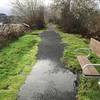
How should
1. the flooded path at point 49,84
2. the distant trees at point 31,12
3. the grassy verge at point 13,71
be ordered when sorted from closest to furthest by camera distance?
the flooded path at point 49,84 < the grassy verge at point 13,71 < the distant trees at point 31,12

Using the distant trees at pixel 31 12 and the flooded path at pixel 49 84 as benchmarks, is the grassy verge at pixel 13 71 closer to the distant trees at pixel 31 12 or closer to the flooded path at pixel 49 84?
the flooded path at pixel 49 84

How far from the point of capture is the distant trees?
1333 inches

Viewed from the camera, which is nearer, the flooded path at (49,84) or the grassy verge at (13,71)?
the flooded path at (49,84)

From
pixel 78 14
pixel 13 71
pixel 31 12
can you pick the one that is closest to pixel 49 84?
pixel 13 71

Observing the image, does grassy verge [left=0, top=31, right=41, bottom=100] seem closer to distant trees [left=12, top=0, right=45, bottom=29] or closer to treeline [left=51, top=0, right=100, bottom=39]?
treeline [left=51, top=0, right=100, bottom=39]

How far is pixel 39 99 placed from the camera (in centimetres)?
615

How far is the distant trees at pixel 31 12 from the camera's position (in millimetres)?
33847

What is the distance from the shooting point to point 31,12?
34812mm

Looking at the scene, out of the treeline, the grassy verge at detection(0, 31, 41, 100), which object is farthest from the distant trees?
the grassy verge at detection(0, 31, 41, 100)

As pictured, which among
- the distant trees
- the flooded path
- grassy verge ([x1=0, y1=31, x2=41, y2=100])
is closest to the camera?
the flooded path

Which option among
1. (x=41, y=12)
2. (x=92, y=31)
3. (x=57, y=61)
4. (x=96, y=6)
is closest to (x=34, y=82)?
(x=57, y=61)

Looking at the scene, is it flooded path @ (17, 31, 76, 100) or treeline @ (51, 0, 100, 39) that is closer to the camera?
flooded path @ (17, 31, 76, 100)

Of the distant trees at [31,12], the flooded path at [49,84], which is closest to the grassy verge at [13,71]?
the flooded path at [49,84]

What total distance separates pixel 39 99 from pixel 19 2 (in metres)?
32.5
